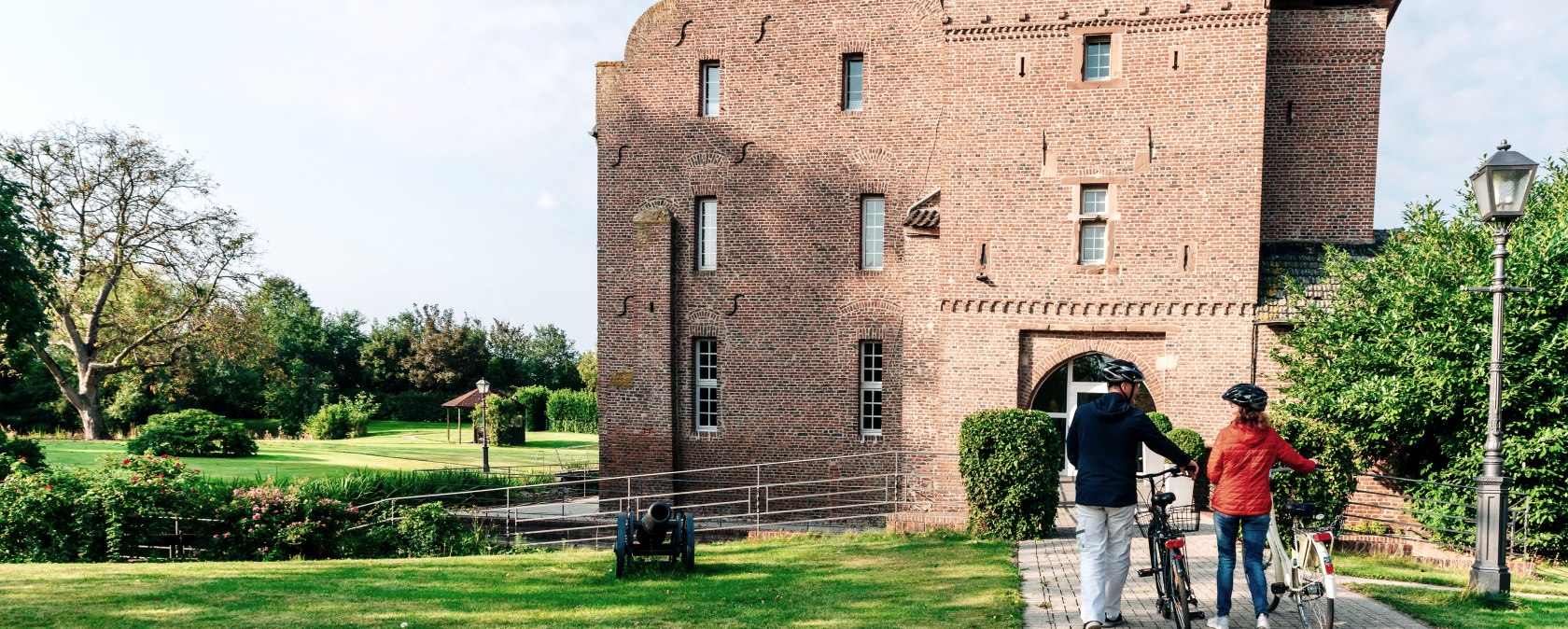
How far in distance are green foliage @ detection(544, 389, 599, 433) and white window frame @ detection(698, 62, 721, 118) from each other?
3193 cm

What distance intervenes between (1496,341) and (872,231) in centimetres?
1153

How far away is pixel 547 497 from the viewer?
20.7 metres

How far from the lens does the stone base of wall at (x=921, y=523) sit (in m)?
12.7

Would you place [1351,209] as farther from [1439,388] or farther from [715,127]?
[715,127]

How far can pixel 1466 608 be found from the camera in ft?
24.3

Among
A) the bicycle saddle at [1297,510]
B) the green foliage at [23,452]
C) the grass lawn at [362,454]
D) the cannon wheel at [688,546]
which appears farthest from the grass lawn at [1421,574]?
the green foliage at [23,452]

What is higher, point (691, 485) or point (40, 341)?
point (40, 341)

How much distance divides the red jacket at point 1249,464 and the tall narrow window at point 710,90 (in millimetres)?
14830

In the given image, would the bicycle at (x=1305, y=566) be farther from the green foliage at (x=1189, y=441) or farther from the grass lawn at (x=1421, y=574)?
the green foliage at (x=1189, y=441)

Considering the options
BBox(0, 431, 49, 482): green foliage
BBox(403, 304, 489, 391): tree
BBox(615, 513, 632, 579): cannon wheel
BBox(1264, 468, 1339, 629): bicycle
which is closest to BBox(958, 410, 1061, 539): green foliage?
BBox(615, 513, 632, 579): cannon wheel

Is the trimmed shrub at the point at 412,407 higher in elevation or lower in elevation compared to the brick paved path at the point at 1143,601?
lower

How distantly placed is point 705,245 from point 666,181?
1.61m

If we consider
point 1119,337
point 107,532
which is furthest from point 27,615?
point 1119,337

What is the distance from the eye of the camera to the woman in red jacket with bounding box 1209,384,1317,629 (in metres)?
5.91
